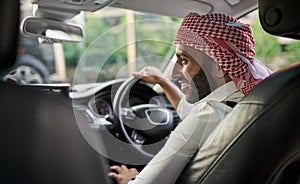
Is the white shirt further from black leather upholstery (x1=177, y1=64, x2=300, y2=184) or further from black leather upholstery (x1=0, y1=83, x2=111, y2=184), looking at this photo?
black leather upholstery (x1=0, y1=83, x2=111, y2=184)

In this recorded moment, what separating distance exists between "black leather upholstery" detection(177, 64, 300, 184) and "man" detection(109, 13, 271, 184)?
0.21 metres

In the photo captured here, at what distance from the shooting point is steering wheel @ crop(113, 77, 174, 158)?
2.56m

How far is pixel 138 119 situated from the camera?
2676 mm

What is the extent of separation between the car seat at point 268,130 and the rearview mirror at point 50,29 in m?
0.96

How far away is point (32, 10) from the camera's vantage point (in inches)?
77.4

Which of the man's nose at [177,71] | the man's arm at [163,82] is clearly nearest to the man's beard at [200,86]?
the man's nose at [177,71]

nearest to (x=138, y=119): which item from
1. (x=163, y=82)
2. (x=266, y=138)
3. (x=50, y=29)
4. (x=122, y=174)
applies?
(x=163, y=82)

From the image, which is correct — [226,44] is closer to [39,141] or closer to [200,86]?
[200,86]

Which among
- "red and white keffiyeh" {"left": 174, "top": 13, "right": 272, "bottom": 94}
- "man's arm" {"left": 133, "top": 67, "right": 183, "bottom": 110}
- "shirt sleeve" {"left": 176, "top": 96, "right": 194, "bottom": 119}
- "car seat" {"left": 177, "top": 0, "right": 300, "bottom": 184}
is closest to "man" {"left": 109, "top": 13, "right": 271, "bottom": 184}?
"red and white keffiyeh" {"left": 174, "top": 13, "right": 272, "bottom": 94}

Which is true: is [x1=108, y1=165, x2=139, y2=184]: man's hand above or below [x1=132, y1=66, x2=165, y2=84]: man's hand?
below

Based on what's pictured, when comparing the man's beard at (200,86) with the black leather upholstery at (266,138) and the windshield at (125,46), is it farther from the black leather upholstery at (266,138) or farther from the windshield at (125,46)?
the black leather upholstery at (266,138)

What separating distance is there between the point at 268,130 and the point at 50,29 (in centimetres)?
111

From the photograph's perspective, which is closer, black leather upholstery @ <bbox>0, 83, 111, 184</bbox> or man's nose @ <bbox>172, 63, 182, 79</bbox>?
black leather upholstery @ <bbox>0, 83, 111, 184</bbox>

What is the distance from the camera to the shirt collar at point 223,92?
168 cm
